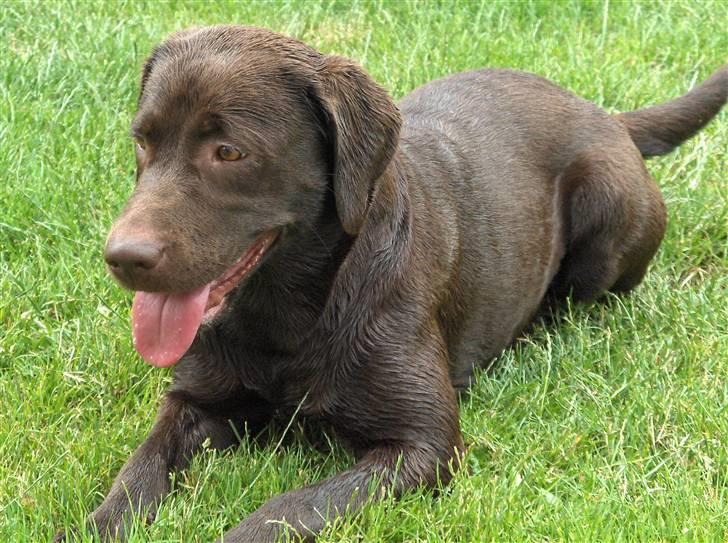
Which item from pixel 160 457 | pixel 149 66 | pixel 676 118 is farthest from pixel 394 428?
pixel 676 118

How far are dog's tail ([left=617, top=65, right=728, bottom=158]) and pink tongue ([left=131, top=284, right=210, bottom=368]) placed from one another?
2.46 meters

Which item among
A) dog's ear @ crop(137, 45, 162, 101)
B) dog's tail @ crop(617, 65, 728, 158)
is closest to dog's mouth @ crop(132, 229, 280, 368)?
dog's ear @ crop(137, 45, 162, 101)

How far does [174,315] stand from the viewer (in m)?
3.29

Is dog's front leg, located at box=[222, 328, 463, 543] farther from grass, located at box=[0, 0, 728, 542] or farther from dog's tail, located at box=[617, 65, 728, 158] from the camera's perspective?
dog's tail, located at box=[617, 65, 728, 158]

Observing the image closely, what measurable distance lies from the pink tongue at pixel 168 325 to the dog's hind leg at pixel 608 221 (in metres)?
1.93

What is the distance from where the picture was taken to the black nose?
9.89 ft

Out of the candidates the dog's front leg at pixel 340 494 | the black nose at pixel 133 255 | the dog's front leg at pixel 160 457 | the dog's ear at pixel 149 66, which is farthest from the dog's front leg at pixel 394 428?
the dog's ear at pixel 149 66

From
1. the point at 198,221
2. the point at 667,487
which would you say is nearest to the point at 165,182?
the point at 198,221

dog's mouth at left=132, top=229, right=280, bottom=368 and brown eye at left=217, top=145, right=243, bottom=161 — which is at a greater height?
brown eye at left=217, top=145, right=243, bottom=161

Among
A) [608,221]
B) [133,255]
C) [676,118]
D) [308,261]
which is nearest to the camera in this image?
[133,255]

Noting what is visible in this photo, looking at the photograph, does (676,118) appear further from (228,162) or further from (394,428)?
(228,162)

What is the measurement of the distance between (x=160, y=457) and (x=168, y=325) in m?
0.50

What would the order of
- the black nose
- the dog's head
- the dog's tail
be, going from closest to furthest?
the black nose
the dog's head
the dog's tail

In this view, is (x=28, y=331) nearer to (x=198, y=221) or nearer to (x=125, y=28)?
(x=198, y=221)
